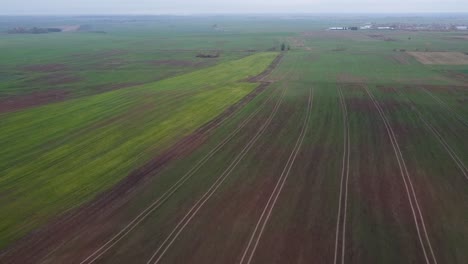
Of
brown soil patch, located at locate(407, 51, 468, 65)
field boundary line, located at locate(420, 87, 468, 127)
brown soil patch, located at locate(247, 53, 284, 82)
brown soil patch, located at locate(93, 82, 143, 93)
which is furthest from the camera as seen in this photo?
brown soil patch, located at locate(407, 51, 468, 65)

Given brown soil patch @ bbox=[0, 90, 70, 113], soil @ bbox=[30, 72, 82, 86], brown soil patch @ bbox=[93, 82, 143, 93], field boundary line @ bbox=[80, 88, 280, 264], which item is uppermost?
soil @ bbox=[30, 72, 82, 86]

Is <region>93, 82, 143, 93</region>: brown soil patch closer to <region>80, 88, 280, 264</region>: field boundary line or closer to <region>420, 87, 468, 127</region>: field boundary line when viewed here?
<region>80, 88, 280, 264</region>: field boundary line

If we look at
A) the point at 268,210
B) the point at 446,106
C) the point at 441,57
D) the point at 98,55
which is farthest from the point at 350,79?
the point at 98,55

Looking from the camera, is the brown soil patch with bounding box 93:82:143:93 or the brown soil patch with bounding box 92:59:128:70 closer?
the brown soil patch with bounding box 93:82:143:93

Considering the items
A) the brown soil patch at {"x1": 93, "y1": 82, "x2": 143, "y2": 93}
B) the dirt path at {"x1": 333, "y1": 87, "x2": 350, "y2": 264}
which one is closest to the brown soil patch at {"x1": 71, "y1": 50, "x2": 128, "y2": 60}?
the brown soil patch at {"x1": 93, "y1": 82, "x2": 143, "y2": 93}

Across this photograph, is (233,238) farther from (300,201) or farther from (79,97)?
(79,97)

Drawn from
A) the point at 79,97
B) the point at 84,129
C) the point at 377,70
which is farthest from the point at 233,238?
the point at 377,70

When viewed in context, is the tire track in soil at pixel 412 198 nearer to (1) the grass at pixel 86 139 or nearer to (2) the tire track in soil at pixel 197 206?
(2) the tire track in soil at pixel 197 206
